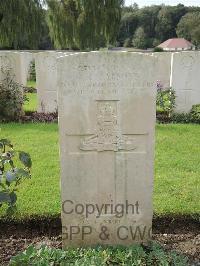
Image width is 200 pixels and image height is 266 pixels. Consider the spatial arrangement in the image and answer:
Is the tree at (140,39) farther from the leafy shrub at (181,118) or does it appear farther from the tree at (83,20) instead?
the leafy shrub at (181,118)

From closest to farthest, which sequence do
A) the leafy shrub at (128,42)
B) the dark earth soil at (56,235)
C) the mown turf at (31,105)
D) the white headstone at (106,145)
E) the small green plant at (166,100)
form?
1. the white headstone at (106,145)
2. the dark earth soil at (56,235)
3. the small green plant at (166,100)
4. the mown turf at (31,105)
5. the leafy shrub at (128,42)

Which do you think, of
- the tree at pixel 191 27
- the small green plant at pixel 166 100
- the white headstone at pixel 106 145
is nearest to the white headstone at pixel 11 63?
the small green plant at pixel 166 100

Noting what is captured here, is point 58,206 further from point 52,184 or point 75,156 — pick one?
point 75,156

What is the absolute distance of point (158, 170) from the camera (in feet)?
16.1

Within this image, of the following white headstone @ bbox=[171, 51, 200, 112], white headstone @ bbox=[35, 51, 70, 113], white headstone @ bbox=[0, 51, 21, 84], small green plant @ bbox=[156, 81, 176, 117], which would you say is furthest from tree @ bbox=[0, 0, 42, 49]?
white headstone @ bbox=[171, 51, 200, 112]

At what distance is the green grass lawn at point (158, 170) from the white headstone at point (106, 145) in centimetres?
71

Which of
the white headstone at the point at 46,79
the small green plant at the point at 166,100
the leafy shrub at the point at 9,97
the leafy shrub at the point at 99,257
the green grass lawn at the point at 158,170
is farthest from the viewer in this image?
the white headstone at the point at 46,79

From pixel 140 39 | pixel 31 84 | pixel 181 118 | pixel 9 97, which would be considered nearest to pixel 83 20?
pixel 31 84

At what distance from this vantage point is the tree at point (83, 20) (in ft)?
62.2

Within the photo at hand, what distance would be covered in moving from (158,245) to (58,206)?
1219 mm

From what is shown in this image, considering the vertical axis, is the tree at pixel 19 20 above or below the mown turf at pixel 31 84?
above

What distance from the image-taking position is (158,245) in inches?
118

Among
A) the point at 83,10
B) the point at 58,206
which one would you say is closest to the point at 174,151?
the point at 58,206

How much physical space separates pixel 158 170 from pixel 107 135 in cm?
219
